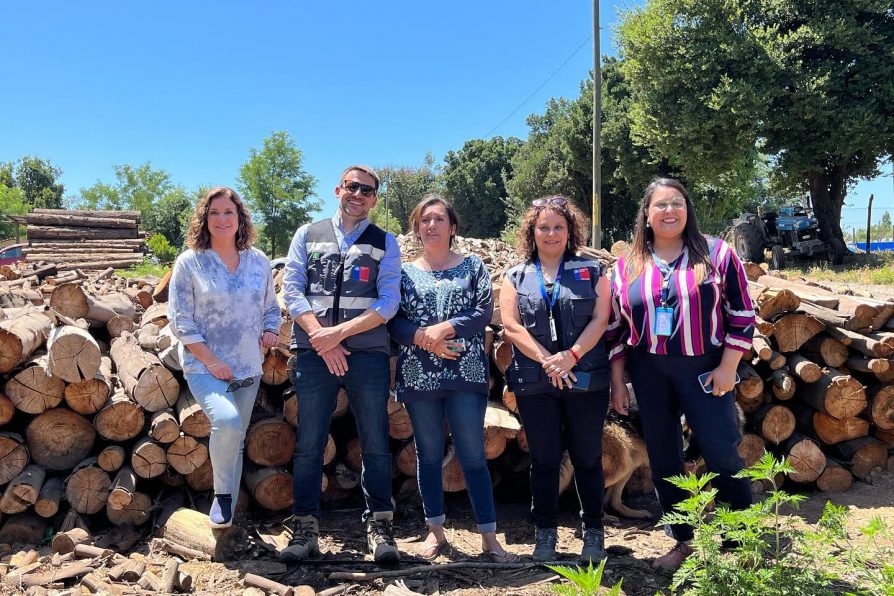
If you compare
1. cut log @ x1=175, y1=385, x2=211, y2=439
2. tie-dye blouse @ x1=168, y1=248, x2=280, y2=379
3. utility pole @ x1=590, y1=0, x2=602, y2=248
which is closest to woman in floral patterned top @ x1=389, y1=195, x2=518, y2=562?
tie-dye blouse @ x1=168, y1=248, x2=280, y2=379

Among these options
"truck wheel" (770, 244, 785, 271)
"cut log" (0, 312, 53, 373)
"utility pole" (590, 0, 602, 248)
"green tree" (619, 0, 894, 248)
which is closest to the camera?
"cut log" (0, 312, 53, 373)

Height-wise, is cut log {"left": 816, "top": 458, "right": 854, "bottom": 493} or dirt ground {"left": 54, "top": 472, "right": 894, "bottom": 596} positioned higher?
cut log {"left": 816, "top": 458, "right": 854, "bottom": 493}

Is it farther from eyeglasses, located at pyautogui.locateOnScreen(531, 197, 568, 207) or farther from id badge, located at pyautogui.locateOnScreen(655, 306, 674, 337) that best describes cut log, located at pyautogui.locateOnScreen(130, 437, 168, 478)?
id badge, located at pyautogui.locateOnScreen(655, 306, 674, 337)

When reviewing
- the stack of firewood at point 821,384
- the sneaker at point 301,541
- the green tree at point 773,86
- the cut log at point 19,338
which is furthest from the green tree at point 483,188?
the sneaker at point 301,541

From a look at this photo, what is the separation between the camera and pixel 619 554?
343cm

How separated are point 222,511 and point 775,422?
150 inches

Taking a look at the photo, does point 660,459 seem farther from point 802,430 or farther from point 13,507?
point 13,507

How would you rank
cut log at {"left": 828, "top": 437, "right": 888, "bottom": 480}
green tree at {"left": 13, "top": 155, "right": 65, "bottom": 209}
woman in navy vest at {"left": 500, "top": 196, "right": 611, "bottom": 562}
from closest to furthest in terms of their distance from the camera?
1. woman in navy vest at {"left": 500, "top": 196, "right": 611, "bottom": 562}
2. cut log at {"left": 828, "top": 437, "right": 888, "bottom": 480}
3. green tree at {"left": 13, "top": 155, "right": 65, "bottom": 209}

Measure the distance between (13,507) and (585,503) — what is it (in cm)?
340

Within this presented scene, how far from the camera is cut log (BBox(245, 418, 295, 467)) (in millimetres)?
3848

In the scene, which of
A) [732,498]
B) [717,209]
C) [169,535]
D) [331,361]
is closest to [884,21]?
[717,209]

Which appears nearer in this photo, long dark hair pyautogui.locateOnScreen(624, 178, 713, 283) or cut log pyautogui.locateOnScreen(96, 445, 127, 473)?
long dark hair pyautogui.locateOnScreen(624, 178, 713, 283)

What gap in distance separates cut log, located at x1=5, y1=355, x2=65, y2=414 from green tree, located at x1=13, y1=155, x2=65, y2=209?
5411cm

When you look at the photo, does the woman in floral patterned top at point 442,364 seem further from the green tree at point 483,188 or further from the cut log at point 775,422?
the green tree at point 483,188
